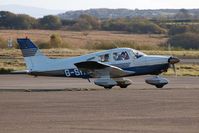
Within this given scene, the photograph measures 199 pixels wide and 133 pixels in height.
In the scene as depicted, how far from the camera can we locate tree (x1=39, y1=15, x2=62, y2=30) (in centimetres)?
15575

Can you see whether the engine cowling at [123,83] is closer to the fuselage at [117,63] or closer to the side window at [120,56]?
the fuselage at [117,63]

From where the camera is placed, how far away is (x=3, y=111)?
64.1 feet

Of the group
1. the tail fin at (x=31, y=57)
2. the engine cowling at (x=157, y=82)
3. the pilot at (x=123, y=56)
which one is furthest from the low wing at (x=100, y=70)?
the tail fin at (x=31, y=57)

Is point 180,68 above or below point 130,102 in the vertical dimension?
below

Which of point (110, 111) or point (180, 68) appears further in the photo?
point (180, 68)

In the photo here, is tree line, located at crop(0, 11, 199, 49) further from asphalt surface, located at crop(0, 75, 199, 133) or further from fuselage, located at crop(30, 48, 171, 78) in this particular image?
asphalt surface, located at crop(0, 75, 199, 133)

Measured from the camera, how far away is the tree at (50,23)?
511 ft

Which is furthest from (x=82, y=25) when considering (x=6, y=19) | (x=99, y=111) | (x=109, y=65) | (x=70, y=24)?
(x=99, y=111)

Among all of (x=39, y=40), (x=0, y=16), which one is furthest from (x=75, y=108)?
(x=0, y=16)

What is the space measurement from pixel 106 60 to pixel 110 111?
35.4 ft

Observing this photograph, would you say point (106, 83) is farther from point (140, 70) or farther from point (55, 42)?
point (55, 42)

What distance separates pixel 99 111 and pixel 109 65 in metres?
10.3

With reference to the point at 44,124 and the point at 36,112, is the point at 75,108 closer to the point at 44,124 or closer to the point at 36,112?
the point at 36,112

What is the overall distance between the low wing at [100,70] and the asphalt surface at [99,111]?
153 centimetres
